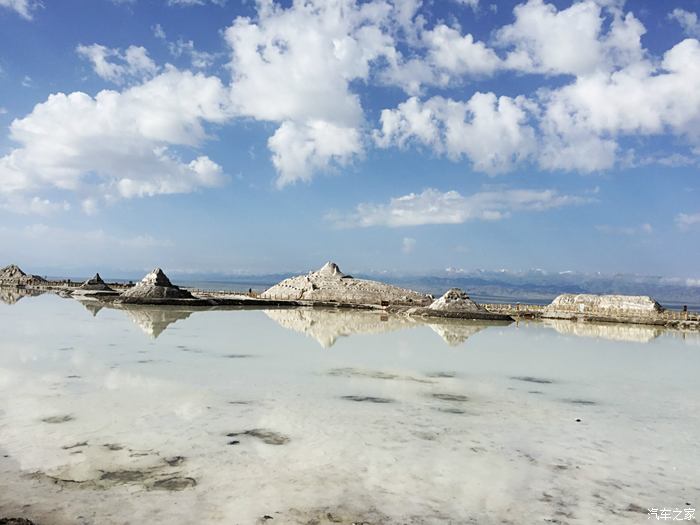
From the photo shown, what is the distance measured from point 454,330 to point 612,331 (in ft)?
27.8

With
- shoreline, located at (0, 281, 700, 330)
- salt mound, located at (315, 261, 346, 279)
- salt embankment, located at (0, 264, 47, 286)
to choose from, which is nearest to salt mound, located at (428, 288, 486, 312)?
shoreline, located at (0, 281, 700, 330)

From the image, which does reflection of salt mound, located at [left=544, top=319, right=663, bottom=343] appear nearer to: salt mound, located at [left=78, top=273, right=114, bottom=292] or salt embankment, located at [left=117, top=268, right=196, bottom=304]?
salt embankment, located at [left=117, top=268, right=196, bottom=304]

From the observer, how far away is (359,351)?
14727mm

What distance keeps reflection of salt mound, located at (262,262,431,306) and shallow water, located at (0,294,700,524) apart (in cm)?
2325

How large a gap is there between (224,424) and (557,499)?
4097 millimetres

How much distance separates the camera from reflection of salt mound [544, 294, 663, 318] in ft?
99.8

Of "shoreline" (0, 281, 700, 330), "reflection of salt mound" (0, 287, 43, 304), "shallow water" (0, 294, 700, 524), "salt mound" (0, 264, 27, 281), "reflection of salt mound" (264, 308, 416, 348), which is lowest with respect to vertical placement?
"shallow water" (0, 294, 700, 524)

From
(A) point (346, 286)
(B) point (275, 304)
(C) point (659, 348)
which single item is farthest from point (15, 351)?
(A) point (346, 286)

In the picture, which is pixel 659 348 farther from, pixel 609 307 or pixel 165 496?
pixel 165 496

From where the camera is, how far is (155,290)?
31281 millimetres

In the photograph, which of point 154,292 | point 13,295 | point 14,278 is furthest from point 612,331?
point 14,278

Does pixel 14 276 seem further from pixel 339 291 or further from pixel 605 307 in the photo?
pixel 605 307

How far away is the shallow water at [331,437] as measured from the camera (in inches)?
183

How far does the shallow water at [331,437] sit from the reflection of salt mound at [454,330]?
4463 millimetres
